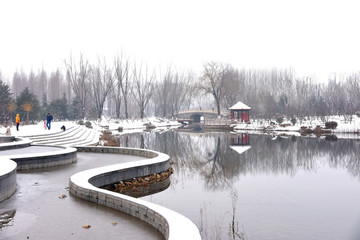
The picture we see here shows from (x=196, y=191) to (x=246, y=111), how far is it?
4422 centimetres

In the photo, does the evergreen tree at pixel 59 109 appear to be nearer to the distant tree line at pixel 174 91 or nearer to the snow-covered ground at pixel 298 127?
the distant tree line at pixel 174 91

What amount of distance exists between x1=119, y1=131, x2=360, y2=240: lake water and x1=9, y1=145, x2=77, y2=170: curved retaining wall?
175 inches

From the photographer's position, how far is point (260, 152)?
23.1m

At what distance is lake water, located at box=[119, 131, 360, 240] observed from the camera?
841 cm

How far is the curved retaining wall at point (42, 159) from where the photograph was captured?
12.6 m

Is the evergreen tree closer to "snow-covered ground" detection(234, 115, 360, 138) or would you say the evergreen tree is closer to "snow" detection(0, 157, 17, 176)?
"snow-covered ground" detection(234, 115, 360, 138)

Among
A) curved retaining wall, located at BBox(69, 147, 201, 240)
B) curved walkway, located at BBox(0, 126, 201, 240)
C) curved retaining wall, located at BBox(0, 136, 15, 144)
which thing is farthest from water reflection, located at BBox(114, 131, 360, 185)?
curved retaining wall, located at BBox(0, 136, 15, 144)

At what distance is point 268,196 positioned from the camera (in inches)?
453

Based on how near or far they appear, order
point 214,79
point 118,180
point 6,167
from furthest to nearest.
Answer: point 214,79, point 118,180, point 6,167

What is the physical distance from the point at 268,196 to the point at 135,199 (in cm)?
555

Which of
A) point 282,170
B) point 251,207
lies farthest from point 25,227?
point 282,170

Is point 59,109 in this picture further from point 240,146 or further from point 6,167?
point 6,167

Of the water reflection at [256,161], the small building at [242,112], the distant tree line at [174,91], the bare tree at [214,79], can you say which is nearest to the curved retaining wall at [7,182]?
the water reflection at [256,161]

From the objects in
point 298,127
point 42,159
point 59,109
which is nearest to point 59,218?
point 42,159
